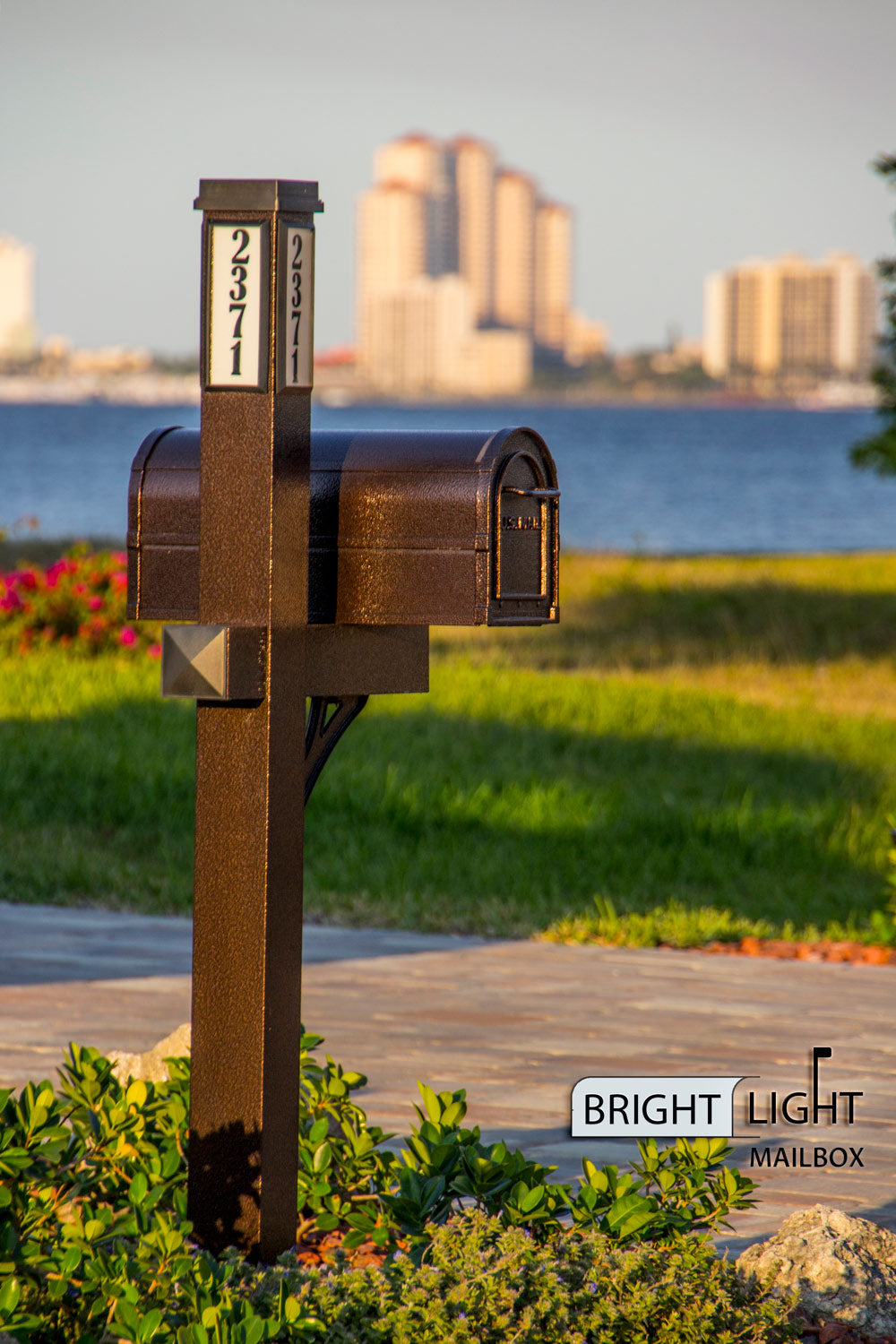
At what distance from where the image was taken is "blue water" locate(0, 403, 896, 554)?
193 feet

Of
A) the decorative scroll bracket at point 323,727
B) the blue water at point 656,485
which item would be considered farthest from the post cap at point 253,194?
the blue water at point 656,485

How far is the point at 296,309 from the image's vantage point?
3.19 metres

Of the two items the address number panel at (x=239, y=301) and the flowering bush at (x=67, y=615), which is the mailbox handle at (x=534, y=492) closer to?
the address number panel at (x=239, y=301)

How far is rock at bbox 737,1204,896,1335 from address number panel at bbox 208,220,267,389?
6.34 ft

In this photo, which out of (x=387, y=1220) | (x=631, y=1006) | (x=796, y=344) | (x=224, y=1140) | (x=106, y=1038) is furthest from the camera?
(x=796, y=344)

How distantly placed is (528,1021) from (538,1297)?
316 centimetres

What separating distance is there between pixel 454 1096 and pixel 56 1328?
956 mm

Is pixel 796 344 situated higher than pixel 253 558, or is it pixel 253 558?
pixel 796 344

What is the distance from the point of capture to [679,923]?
798cm

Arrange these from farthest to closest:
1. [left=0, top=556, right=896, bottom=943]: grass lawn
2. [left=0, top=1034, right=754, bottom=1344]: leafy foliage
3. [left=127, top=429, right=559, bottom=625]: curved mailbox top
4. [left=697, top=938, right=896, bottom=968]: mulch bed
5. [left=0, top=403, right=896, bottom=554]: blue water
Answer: [left=0, top=403, right=896, bottom=554]: blue water, [left=0, top=556, right=896, bottom=943]: grass lawn, [left=697, top=938, right=896, bottom=968]: mulch bed, [left=127, top=429, right=559, bottom=625]: curved mailbox top, [left=0, top=1034, right=754, bottom=1344]: leafy foliage

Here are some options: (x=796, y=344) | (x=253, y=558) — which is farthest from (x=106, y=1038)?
(x=796, y=344)

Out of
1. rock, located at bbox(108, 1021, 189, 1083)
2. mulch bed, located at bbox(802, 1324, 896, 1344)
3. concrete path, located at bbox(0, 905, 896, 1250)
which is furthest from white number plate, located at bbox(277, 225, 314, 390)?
concrete path, located at bbox(0, 905, 896, 1250)

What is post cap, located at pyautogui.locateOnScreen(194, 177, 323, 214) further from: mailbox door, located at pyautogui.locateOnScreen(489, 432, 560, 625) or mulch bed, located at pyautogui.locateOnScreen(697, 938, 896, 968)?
mulch bed, located at pyautogui.locateOnScreen(697, 938, 896, 968)

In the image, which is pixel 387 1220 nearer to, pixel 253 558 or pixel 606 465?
pixel 253 558
